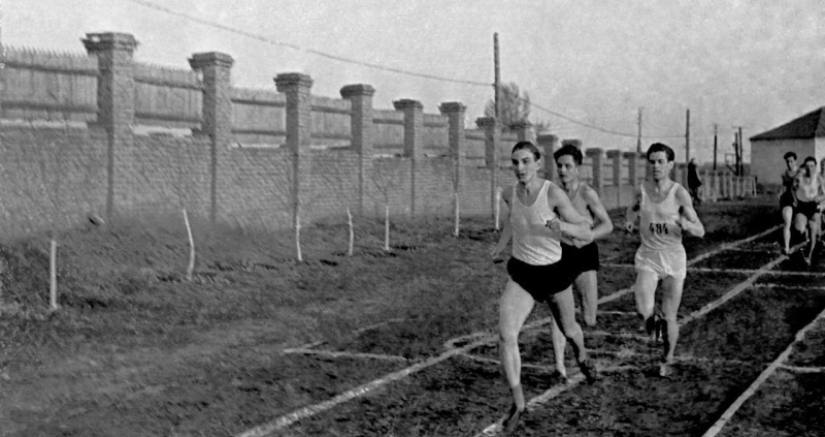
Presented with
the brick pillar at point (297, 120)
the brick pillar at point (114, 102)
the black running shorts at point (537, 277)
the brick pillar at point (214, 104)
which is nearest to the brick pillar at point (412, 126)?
the brick pillar at point (297, 120)

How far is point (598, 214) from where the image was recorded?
896 centimetres

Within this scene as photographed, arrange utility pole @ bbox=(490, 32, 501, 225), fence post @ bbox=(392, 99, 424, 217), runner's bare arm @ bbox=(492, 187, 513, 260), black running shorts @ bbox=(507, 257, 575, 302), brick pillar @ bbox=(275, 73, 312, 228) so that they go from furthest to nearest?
utility pole @ bbox=(490, 32, 501, 225), fence post @ bbox=(392, 99, 424, 217), brick pillar @ bbox=(275, 73, 312, 228), runner's bare arm @ bbox=(492, 187, 513, 260), black running shorts @ bbox=(507, 257, 575, 302)

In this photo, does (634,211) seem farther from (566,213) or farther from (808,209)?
(808,209)

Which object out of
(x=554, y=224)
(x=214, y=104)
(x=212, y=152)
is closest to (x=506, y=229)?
(x=554, y=224)

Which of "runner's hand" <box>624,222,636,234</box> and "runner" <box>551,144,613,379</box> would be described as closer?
"runner" <box>551,144,613,379</box>

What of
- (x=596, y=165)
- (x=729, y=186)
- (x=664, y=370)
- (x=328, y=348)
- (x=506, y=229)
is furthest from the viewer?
(x=729, y=186)

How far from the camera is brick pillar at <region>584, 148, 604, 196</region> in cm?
4975

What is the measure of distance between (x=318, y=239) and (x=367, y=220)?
3.95m

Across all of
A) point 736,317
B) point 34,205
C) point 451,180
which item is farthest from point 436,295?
point 451,180

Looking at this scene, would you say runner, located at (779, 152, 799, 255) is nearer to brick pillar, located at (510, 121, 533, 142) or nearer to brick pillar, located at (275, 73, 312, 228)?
brick pillar, located at (275, 73, 312, 228)

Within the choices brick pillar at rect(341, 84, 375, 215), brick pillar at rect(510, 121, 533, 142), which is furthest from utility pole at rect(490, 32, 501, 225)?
brick pillar at rect(341, 84, 375, 215)

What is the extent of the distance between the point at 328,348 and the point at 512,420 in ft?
14.2

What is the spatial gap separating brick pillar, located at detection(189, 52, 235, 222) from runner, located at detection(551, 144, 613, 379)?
1253 centimetres

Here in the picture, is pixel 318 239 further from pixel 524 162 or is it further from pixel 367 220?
pixel 524 162
